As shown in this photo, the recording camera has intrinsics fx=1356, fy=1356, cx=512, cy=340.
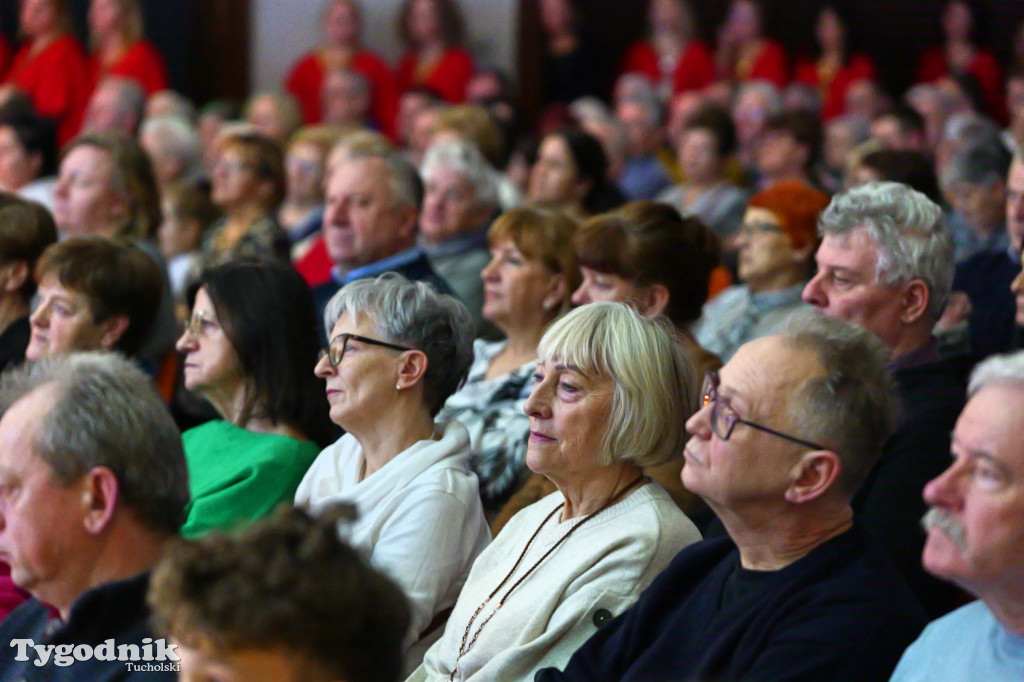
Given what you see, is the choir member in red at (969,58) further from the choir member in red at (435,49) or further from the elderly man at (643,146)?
the choir member in red at (435,49)

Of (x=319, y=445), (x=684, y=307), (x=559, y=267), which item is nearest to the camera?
(x=319, y=445)

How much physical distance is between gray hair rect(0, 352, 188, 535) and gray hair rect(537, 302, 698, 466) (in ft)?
2.34

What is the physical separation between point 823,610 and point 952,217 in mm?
3177

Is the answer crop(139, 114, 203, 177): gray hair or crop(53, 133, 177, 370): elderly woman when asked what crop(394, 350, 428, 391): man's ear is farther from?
crop(139, 114, 203, 177): gray hair

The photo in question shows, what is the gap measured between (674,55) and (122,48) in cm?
344

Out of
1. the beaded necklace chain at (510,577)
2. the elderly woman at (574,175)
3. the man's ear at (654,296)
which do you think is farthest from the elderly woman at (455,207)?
the beaded necklace chain at (510,577)

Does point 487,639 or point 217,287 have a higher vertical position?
point 217,287

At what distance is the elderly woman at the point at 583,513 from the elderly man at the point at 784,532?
0.50 feet

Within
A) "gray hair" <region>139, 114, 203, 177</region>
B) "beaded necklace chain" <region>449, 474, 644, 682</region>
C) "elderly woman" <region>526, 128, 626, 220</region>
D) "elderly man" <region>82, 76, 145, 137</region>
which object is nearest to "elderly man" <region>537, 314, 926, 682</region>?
"beaded necklace chain" <region>449, 474, 644, 682</region>

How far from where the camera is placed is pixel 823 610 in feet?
6.10

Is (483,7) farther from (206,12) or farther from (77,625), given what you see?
(77,625)

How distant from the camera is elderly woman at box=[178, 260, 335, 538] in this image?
9.43 ft

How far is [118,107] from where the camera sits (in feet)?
22.7

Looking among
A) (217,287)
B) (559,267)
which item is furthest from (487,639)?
(559,267)
